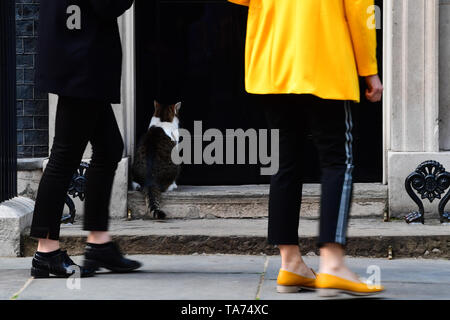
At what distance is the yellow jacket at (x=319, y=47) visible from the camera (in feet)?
12.1

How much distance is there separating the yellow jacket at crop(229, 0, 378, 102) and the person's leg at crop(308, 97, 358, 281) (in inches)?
4.1

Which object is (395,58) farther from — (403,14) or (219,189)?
(219,189)

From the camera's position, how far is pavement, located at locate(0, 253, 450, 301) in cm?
396

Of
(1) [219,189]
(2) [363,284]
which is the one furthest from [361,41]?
(1) [219,189]

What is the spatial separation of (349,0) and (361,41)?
0.63 feet

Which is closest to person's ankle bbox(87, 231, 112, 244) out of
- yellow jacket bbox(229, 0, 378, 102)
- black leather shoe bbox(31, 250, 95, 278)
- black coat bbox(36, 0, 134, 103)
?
black leather shoe bbox(31, 250, 95, 278)

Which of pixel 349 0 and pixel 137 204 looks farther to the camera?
pixel 137 204

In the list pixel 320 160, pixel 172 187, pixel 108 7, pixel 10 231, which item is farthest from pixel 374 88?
pixel 172 187

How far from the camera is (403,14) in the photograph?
614cm

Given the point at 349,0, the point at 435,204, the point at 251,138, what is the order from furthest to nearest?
the point at 251,138
the point at 435,204
the point at 349,0

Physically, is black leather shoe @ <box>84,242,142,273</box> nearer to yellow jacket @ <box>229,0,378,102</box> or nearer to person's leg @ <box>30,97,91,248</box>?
person's leg @ <box>30,97,91,248</box>

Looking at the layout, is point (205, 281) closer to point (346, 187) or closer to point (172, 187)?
point (346, 187)

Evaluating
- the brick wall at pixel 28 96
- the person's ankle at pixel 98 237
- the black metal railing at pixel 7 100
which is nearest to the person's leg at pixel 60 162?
the person's ankle at pixel 98 237

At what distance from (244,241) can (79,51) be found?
5.79 feet
